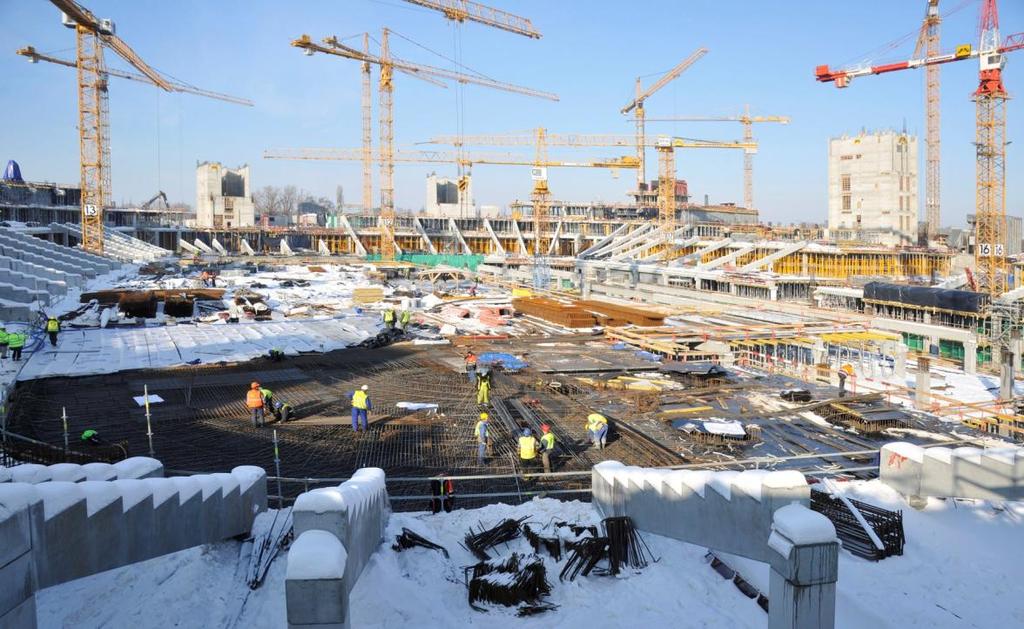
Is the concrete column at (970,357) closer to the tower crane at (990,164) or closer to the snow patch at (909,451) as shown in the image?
the tower crane at (990,164)

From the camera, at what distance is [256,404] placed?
11.5 metres

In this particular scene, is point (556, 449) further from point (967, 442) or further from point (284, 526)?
point (967, 442)

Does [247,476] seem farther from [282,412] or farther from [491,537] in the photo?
[282,412]

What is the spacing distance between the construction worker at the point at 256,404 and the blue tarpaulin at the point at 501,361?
5.39 metres

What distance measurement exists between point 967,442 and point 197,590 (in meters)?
10.1

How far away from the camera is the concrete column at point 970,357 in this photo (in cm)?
2469

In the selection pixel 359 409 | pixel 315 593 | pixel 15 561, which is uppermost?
pixel 15 561

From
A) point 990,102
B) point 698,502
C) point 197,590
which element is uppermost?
point 990,102

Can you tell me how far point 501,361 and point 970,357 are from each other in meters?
17.6

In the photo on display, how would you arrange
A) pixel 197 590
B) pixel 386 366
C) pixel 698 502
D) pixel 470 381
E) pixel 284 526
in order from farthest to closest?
pixel 386 366 < pixel 470 381 < pixel 284 526 < pixel 698 502 < pixel 197 590

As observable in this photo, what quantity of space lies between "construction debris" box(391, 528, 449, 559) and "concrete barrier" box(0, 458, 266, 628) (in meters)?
1.46

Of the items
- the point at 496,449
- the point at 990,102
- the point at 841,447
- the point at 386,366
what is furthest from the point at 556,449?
the point at 990,102

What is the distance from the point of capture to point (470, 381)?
15219 millimetres

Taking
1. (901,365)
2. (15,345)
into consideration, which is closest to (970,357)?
(901,365)
